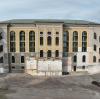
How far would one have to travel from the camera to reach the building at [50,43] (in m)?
105

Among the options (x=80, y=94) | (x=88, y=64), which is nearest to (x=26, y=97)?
(x=80, y=94)

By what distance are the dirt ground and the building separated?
34.0 ft

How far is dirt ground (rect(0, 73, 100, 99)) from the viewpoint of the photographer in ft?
208

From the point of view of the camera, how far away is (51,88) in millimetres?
74875

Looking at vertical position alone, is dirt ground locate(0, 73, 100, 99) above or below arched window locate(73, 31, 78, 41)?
below

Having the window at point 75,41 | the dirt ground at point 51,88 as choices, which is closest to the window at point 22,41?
the dirt ground at point 51,88

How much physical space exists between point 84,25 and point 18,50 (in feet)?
71.1

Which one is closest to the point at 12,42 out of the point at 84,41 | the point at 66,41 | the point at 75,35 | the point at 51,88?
the point at 66,41

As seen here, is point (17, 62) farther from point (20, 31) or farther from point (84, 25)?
point (84, 25)

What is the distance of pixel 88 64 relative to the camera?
4220 inches

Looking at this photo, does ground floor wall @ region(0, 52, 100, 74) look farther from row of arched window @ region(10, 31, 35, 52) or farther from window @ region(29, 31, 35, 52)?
window @ region(29, 31, 35, 52)

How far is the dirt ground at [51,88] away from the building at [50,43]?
1036 centimetres

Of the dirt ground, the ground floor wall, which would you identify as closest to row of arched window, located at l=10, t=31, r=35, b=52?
the ground floor wall

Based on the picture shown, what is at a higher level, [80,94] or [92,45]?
[92,45]
